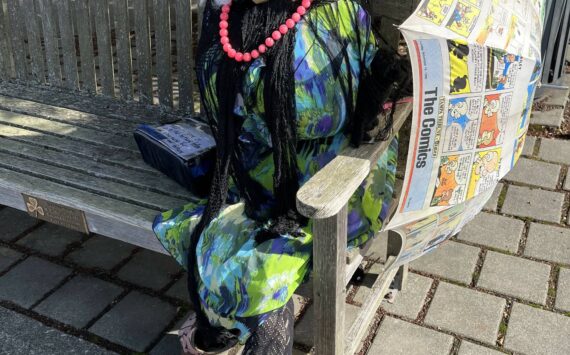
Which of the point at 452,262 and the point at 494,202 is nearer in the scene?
the point at 452,262

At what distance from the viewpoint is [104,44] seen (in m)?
2.97

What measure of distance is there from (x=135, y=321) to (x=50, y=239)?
2.56ft

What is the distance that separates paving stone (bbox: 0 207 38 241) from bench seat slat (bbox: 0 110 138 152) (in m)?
0.54

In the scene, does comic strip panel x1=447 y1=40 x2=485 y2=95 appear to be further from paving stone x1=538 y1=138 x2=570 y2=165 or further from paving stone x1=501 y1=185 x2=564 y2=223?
paving stone x1=538 y1=138 x2=570 y2=165

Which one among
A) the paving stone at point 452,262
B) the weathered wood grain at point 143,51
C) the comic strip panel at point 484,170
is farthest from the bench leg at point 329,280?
the weathered wood grain at point 143,51

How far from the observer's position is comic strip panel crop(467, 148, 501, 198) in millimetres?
1811

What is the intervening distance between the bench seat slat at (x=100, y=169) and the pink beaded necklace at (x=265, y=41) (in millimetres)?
646

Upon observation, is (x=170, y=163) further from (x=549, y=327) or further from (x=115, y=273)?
(x=549, y=327)

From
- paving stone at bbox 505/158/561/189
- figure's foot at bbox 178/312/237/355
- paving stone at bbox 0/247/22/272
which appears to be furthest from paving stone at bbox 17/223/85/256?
paving stone at bbox 505/158/561/189

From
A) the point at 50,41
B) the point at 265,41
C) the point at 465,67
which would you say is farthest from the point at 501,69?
the point at 50,41

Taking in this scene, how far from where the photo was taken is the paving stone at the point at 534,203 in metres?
3.04

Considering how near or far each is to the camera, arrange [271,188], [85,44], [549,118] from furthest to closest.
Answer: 1. [549,118]
2. [85,44]
3. [271,188]

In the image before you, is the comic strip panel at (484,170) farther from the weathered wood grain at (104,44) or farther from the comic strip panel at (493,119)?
the weathered wood grain at (104,44)

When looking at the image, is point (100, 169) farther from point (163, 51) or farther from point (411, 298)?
point (411, 298)
